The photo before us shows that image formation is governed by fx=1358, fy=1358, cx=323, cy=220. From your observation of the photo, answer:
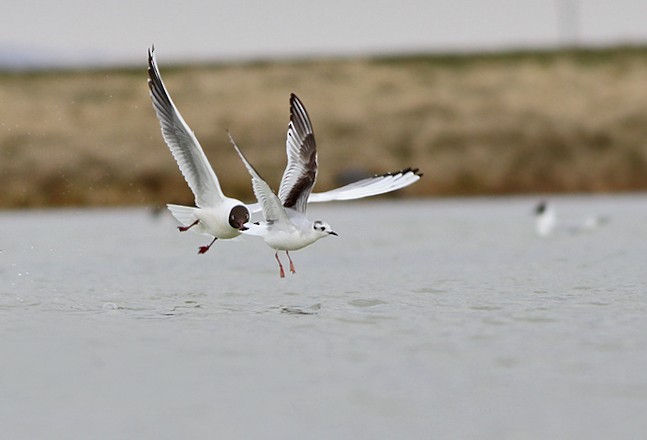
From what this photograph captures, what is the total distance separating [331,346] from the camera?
894 centimetres

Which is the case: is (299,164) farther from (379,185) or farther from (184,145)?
(184,145)

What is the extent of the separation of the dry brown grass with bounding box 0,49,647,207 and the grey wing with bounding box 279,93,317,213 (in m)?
20.6

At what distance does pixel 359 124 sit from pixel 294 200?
2594cm

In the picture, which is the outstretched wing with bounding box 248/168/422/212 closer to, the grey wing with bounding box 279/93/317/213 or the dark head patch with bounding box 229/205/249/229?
the grey wing with bounding box 279/93/317/213

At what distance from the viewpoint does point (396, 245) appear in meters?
18.9

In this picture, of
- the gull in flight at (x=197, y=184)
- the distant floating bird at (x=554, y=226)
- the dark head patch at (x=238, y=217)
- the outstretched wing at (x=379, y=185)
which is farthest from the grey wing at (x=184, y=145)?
the distant floating bird at (x=554, y=226)

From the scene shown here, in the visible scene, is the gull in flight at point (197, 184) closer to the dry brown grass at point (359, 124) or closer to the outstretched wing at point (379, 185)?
the outstretched wing at point (379, 185)

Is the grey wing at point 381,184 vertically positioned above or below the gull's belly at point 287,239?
above

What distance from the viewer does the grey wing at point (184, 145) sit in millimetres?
11719

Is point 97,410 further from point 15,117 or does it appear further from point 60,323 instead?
point 15,117

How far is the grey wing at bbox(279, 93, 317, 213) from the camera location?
12.5m

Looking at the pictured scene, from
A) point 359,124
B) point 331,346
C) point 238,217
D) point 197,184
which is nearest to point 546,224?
point 197,184

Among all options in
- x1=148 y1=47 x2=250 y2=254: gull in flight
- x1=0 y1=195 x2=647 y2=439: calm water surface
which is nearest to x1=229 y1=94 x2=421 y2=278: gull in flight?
x1=148 y1=47 x2=250 y2=254: gull in flight

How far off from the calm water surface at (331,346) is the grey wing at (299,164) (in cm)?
88
